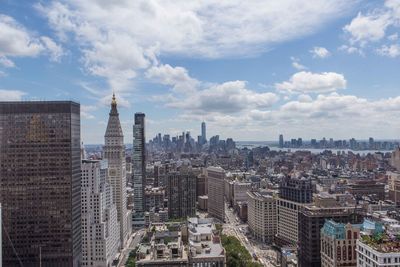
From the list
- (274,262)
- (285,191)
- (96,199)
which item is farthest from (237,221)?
(96,199)

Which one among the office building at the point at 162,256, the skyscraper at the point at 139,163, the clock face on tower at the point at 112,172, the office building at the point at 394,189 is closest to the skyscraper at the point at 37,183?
the office building at the point at 162,256

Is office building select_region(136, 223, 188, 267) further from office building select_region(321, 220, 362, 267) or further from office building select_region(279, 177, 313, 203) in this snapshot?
office building select_region(279, 177, 313, 203)

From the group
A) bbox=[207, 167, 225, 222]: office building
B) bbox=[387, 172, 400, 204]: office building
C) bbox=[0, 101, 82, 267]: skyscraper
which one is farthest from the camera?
bbox=[207, 167, 225, 222]: office building

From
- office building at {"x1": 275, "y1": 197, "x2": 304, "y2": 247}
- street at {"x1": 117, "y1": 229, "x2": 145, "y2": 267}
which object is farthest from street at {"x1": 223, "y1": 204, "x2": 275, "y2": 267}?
street at {"x1": 117, "y1": 229, "x2": 145, "y2": 267}

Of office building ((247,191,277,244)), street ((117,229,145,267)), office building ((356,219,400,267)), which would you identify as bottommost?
street ((117,229,145,267))

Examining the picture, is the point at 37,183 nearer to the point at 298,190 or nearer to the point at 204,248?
the point at 204,248

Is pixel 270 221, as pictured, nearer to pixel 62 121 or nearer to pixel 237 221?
pixel 237 221

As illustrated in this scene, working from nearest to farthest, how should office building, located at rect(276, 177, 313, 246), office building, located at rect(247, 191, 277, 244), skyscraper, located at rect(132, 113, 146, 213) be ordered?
office building, located at rect(276, 177, 313, 246)
office building, located at rect(247, 191, 277, 244)
skyscraper, located at rect(132, 113, 146, 213)

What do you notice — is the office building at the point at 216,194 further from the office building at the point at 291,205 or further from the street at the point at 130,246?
the office building at the point at 291,205
